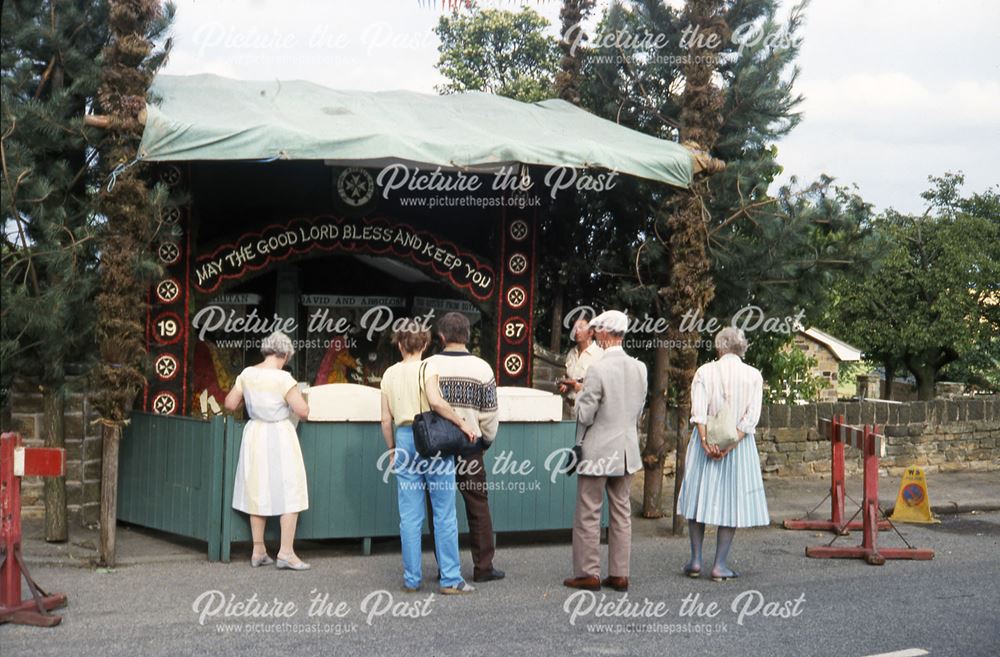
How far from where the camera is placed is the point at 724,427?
8250 millimetres

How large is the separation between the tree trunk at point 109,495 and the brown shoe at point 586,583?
10.3ft

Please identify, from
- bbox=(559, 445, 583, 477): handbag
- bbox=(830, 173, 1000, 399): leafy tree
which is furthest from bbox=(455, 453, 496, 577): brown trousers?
bbox=(830, 173, 1000, 399): leafy tree

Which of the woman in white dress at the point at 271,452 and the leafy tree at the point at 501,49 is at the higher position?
the leafy tree at the point at 501,49

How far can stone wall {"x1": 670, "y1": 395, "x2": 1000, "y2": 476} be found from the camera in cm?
1371

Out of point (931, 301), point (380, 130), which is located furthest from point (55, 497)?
point (931, 301)

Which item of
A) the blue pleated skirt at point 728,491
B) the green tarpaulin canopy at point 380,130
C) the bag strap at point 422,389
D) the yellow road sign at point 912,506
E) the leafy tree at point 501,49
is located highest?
the leafy tree at point 501,49

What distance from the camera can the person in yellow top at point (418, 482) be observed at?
7570mm

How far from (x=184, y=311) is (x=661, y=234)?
4.53 meters

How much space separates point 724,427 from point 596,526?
47.8 inches

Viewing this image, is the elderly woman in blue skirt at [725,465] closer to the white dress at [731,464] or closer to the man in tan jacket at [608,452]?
the white dress at [731,464]

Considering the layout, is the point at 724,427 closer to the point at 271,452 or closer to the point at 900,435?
the point at 271,452

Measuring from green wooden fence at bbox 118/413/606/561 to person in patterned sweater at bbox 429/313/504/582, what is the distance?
1114 mm

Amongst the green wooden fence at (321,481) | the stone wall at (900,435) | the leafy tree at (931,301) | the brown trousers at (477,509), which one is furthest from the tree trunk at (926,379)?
the brown trousers at (477,509)

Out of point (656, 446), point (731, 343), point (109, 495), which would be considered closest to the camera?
point (109, 495)
